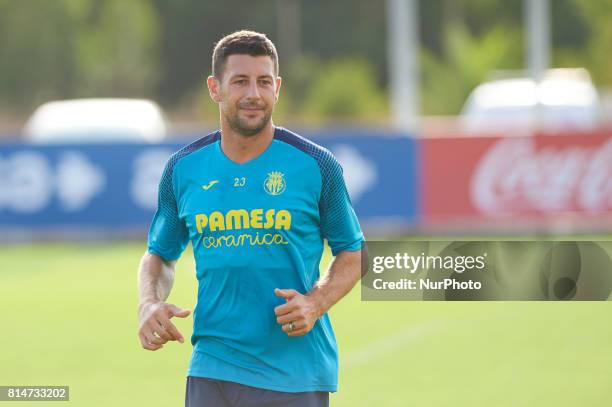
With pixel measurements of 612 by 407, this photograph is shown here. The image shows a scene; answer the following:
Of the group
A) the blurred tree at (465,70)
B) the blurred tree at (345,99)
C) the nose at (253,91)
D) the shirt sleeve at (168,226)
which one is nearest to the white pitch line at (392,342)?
the shirt sleeve at (168,226)

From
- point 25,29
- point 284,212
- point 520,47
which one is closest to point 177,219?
point 284,212

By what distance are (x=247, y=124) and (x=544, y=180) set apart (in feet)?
50.6

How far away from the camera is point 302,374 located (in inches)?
202

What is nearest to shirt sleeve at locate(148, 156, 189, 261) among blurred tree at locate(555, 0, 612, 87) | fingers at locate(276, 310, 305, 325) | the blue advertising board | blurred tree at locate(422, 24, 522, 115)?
fingers at locate(276, 310, 305, 325)

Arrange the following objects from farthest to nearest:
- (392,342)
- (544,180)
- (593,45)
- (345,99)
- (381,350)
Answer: (593,45)
(345,99)
(544,180)
(392,342)
(381,350)

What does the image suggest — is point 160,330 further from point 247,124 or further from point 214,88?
point 214,88

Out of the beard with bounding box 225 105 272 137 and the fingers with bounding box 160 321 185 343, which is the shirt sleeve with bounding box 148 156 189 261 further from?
the fingers with bounding box 160 321 185 343

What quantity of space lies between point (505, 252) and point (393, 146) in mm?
14343

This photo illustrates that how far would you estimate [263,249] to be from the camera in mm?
5145

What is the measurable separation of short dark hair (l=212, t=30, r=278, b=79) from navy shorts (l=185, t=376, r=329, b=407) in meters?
1.16

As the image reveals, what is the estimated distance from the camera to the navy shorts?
5.11 metres

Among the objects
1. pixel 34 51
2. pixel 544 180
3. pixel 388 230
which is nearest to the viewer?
pixel 544 180

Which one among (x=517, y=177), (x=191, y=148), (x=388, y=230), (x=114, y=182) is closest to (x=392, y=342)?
(x=191, y=148)

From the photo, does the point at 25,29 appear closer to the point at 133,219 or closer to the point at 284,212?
the point at 133,219
